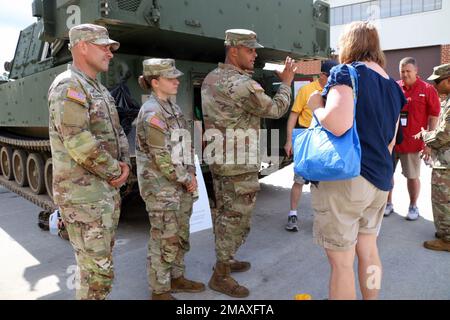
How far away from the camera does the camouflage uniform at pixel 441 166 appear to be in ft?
13.0

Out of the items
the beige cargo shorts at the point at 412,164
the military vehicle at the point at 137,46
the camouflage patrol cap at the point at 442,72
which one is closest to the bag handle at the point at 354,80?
the camouflage patrol cap at the point at 442,72

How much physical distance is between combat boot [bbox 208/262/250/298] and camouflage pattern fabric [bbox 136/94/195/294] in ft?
1.29

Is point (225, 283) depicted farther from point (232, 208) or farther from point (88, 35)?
point (88, 35)

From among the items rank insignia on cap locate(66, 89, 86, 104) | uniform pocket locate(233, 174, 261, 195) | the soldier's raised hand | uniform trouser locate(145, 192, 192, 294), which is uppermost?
the soldier's raised hand

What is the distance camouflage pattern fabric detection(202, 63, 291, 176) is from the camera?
3.04 m

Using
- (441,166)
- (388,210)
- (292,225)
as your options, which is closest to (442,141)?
(441,166)

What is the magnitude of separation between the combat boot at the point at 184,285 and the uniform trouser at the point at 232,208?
260 millimetres

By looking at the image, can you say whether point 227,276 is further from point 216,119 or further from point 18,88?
point 18,88

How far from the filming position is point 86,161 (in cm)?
231

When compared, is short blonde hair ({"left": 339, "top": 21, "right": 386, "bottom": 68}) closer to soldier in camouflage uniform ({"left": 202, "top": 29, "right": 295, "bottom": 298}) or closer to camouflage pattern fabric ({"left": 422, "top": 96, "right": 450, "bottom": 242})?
soldier in camouflage uniform ({"left": 202, "top": 29, "right": 295, "bottom": 298})

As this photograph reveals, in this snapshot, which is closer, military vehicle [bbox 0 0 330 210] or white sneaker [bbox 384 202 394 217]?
military vehicle [bbox 0 0 330 210]

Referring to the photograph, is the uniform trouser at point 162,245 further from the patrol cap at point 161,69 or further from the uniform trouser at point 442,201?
the uniform trouser at point 442,201

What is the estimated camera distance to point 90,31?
7.84 ft

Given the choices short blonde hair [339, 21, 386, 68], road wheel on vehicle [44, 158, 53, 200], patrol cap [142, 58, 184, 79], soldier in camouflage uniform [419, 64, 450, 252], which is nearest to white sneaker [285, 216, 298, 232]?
soldier in camouflage uniform [419, 64, 450, 252]
